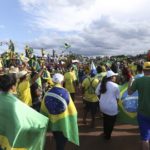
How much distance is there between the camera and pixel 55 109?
8.01 m

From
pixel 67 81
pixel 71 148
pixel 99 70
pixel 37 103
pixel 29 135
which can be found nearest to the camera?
pixel 29 135

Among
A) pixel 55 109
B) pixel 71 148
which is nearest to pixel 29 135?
pixel 55 109

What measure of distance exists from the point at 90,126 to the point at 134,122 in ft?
5.01

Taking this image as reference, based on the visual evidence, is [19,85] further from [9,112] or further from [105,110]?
[9,112]

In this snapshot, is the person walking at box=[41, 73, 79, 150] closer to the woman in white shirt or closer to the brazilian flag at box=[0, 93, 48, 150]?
the brazilian flag at box=[0, 93, 48, 150]

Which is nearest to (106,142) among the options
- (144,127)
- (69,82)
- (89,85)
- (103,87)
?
(103,87)

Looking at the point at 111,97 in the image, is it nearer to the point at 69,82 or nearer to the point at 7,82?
the point at 7,82

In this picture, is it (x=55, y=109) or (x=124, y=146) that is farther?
(x=124, y=146)

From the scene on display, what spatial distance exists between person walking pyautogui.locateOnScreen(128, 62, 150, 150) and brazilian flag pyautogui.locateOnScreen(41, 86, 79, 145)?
1.23 meters

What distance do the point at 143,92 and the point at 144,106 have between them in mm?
264

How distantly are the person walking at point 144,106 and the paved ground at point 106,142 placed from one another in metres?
2.17

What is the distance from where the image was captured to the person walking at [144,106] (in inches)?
309

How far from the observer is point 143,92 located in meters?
7.97

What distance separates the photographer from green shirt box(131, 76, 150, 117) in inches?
311
